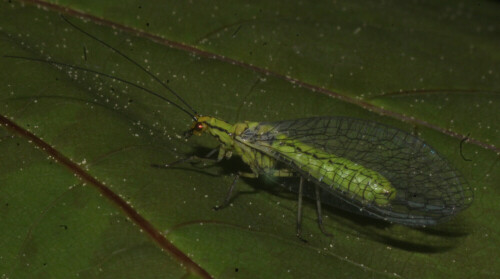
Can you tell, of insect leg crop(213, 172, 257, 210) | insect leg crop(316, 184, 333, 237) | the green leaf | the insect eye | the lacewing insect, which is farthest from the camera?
the insect eye

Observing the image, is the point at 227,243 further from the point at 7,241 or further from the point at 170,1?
the point at 170,1

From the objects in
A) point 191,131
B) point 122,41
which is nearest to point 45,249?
→ point 191,131

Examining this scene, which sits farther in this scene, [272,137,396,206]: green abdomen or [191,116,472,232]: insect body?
[272,137,396,206]: green abdomen

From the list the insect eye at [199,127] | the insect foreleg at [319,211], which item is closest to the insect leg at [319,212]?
the insect foreleg at [319,211]

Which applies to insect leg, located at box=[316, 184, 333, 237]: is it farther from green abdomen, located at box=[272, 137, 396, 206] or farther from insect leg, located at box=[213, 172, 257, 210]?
insect leg, located at box=[213, 172, 257, 210]

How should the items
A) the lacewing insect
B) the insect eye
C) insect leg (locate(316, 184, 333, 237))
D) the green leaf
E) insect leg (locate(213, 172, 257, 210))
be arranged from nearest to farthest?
the green leaf → insect leg (locate(213, 172, 257, 210)) → insect leg (locate(316, 184, 333, 237)) → the lacewing insect → the insect eye

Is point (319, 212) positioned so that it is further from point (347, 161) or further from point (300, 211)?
point (347, 161)

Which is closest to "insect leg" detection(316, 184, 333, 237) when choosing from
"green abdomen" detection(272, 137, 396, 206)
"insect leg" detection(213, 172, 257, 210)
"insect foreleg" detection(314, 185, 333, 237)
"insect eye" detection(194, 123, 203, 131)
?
"insect foreleg" detection(314, 185, 333, 237)
